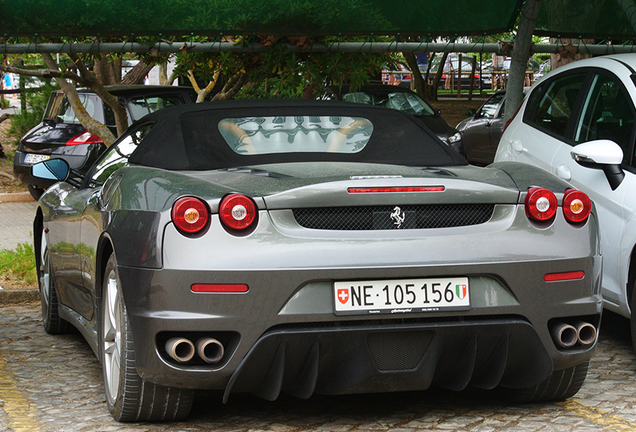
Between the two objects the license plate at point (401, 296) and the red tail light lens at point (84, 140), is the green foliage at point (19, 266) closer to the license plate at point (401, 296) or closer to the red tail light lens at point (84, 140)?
the red tail light lens at point (84, 140)

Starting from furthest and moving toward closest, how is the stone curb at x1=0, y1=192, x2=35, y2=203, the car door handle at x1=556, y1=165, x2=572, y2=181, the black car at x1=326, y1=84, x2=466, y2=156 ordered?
the black car at x1=326, y1=84, x2=466, y2=156 < the stone curb at x1=0, y1=192, x2=35, y2=203 < the car door handle at x1=556, y1=165, x2=572, y2=181

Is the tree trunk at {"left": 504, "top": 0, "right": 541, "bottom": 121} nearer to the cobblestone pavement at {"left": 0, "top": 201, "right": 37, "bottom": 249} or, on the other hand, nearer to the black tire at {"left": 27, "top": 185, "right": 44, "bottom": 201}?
the cobblestone pavement at {"left": 0, "top": 201, "right": 37, "bottom": 249}

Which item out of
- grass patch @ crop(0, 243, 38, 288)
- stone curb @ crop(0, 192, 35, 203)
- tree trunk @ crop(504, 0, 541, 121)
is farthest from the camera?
stone curb @ crop(0, 192, 35, 203)

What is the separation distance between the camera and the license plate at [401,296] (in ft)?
12.6

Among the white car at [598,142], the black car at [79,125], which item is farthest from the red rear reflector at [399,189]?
the black car at [79,125]

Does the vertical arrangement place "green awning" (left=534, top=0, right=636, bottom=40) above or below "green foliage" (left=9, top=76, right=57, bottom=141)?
above

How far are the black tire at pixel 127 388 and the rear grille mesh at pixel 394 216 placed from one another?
2.86 ft

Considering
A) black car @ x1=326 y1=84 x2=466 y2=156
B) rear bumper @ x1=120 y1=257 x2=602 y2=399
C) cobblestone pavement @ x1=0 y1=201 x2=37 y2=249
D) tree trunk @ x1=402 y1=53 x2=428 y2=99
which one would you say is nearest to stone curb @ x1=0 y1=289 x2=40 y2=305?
cobblestone pavement @ x1=0 y1=201 x2=37 y2=249

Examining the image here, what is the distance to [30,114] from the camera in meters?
18.1

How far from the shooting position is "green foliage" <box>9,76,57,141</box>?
17.8 metres

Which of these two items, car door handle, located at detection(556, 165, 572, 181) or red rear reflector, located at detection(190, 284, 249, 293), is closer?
red rear reflector, located at detection(190, 284, 249, 293)

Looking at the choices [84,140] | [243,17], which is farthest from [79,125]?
[243,17]

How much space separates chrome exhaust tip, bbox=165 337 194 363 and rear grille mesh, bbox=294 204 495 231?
633 mm

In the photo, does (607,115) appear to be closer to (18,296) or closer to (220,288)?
(220,288)
